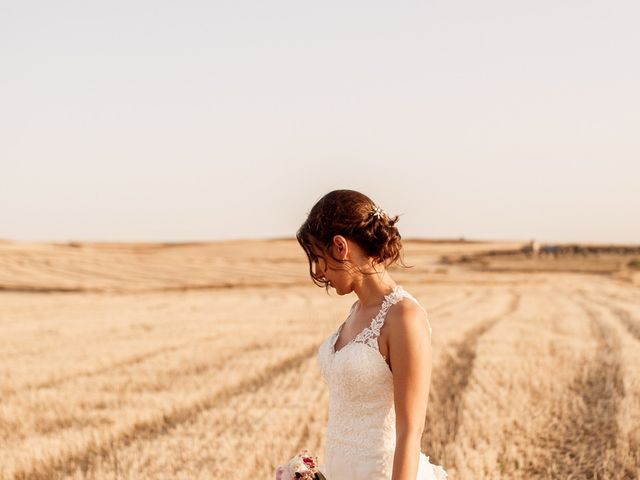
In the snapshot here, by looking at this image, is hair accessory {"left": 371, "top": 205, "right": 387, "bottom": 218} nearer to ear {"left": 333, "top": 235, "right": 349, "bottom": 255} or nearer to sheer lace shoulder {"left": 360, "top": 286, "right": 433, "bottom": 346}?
ear {"left": 333, "top": 235, "right": 349, "bottom": 255}

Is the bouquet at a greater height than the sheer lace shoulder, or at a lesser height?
lesser

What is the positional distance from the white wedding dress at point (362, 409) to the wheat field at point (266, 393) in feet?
9.53

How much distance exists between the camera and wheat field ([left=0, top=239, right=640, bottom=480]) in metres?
6.43

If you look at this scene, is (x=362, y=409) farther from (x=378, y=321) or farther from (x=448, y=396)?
(x=448, y=396)

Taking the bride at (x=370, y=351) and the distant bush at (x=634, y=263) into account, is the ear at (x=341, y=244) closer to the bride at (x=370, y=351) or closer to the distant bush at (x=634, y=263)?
the bride at (x=370, y=351)

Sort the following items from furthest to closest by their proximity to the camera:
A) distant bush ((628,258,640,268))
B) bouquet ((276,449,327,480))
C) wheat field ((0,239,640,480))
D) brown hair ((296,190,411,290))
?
distant bush ((628,258,640,268)) < wheat field ((0,239,640,480)) < bouquet ((276,449,327,480)) < brown hair ((296,190,411,290))

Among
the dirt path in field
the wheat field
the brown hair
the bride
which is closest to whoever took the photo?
the bride

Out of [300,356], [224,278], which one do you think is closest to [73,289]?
[224,278]

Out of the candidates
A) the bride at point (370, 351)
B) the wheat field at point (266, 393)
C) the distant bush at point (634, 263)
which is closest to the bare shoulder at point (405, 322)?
the bride at point (370, 351)

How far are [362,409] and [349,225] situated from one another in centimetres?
74

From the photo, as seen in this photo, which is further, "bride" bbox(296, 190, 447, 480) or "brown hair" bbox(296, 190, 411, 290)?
"brown hair" bbox(296, 190, 411, 290)

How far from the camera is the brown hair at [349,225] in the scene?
116 inches

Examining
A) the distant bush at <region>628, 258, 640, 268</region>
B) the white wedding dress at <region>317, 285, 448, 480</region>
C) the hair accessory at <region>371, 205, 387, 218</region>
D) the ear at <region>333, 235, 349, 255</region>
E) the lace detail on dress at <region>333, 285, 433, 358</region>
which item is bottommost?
the distant bush at <region>628, 258, 640, 268</region>

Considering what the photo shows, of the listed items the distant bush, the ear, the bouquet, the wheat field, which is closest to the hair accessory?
the ear
